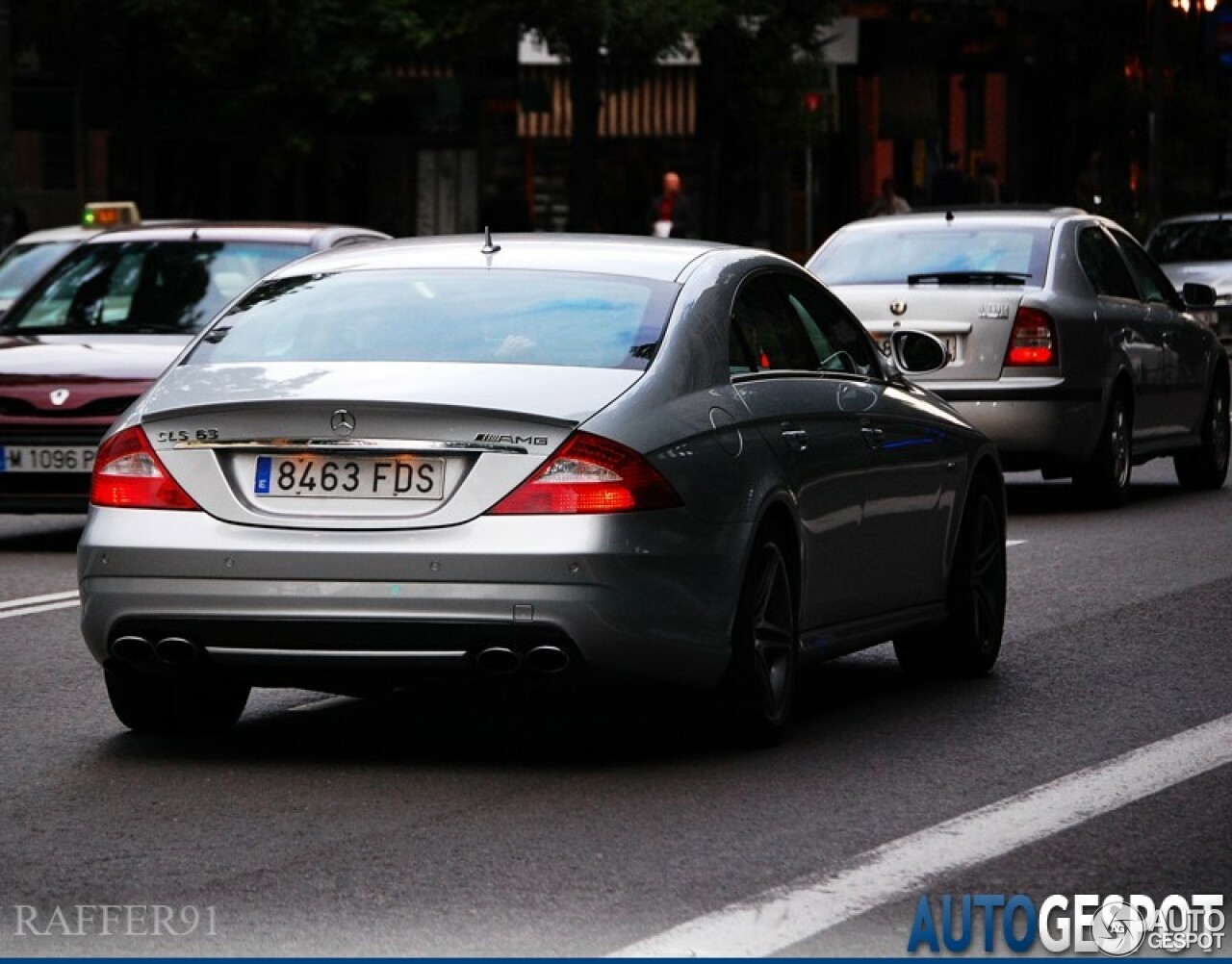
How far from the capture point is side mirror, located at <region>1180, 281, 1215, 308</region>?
708 inches

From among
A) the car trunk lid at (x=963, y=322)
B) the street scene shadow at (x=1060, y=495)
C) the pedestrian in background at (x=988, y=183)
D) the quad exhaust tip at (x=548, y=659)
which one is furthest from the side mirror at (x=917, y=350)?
the pedestrian in background at (x=988, y=183)

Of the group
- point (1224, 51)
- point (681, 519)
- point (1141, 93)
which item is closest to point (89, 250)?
point (681, 519)

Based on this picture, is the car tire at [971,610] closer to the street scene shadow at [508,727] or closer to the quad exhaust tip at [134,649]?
the street scene shadow at [508,727]

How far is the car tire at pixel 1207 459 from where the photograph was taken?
709 inches

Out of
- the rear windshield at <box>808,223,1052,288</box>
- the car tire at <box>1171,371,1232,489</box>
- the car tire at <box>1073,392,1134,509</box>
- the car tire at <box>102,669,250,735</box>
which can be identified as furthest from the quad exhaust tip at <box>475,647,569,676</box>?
the car tire at <box>1171,371,1232,489</box>

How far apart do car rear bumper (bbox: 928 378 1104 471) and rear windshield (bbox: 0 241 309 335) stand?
3491mm

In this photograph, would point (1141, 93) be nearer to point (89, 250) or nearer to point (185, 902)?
point (89, 250)


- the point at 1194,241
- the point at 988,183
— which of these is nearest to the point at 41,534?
the point at 1194,241

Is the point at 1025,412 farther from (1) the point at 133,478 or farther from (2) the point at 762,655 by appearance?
(1) the point at 133,478

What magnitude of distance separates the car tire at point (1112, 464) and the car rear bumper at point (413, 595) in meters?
8.72

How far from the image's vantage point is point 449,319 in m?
8.16

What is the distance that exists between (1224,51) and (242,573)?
47188 mm

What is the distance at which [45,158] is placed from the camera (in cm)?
3709

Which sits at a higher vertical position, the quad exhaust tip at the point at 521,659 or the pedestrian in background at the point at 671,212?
the quad exhaust tip at the point at 521,659
